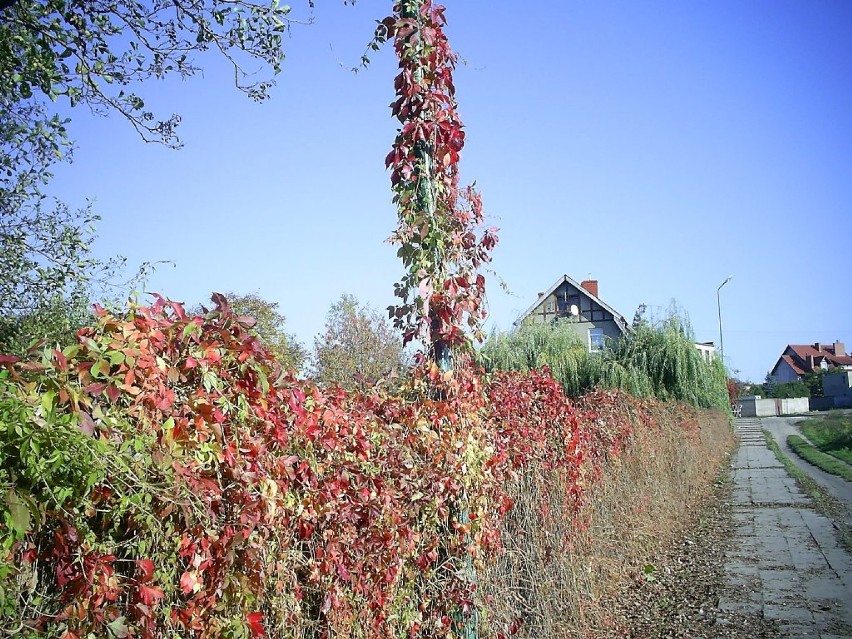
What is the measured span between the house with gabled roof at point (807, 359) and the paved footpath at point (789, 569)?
88.8m

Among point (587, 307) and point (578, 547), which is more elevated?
point (587, 307)

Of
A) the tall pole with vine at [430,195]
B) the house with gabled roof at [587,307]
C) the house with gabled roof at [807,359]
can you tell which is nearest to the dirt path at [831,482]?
the tall pole with vine at [430,195]

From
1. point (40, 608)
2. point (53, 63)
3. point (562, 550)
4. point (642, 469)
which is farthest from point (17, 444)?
point (642, 469)

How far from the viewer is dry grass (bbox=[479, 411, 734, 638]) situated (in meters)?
5.23

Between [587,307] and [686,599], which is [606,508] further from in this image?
[587,307]

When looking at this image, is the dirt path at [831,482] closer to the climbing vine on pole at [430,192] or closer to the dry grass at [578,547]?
the dry grass at [578,547]

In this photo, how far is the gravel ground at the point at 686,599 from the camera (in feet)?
21.8

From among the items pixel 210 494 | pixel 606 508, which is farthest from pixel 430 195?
pixel 606 508

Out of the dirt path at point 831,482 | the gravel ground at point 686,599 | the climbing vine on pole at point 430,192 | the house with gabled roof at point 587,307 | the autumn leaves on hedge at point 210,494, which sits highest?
the house with gabled roof at point 587,307

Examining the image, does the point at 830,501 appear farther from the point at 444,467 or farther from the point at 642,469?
the point at 444,467

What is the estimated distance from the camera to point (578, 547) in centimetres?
656

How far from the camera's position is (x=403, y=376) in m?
4.89

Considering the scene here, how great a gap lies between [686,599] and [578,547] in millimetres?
1967

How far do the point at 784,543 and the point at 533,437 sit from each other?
6.77m
